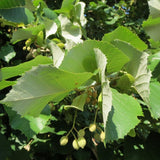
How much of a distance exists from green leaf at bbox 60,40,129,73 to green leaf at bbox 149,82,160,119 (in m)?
0.12

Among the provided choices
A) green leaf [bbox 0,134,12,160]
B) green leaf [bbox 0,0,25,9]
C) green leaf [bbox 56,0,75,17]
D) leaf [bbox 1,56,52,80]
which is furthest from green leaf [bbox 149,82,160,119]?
green leaf [bbox 0,134,12,160]

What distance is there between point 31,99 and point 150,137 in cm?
60

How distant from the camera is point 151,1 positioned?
593 mm

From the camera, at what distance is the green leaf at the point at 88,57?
1.52 feet

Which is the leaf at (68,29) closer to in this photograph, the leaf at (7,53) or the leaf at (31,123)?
the leaf at (31,123)

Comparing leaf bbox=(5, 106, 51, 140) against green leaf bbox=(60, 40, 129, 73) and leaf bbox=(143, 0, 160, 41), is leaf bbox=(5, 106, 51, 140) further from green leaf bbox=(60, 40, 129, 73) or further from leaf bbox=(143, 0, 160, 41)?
leaf bbox=(143, 0, 160, 41)

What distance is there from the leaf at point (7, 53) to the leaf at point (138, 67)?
1.07 m

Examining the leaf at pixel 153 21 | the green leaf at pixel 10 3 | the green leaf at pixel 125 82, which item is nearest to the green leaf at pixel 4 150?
the green leaf at pixel 10 3

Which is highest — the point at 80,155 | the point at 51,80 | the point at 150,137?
the point at 51,80

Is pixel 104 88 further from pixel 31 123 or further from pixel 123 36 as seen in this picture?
pixel 31 123

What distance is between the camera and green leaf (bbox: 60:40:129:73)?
0.46m

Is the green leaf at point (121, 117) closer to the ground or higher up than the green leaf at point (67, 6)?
closer to the ground

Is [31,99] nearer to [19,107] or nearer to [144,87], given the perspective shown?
[19,107]

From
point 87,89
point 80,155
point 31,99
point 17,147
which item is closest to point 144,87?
point 87,89
